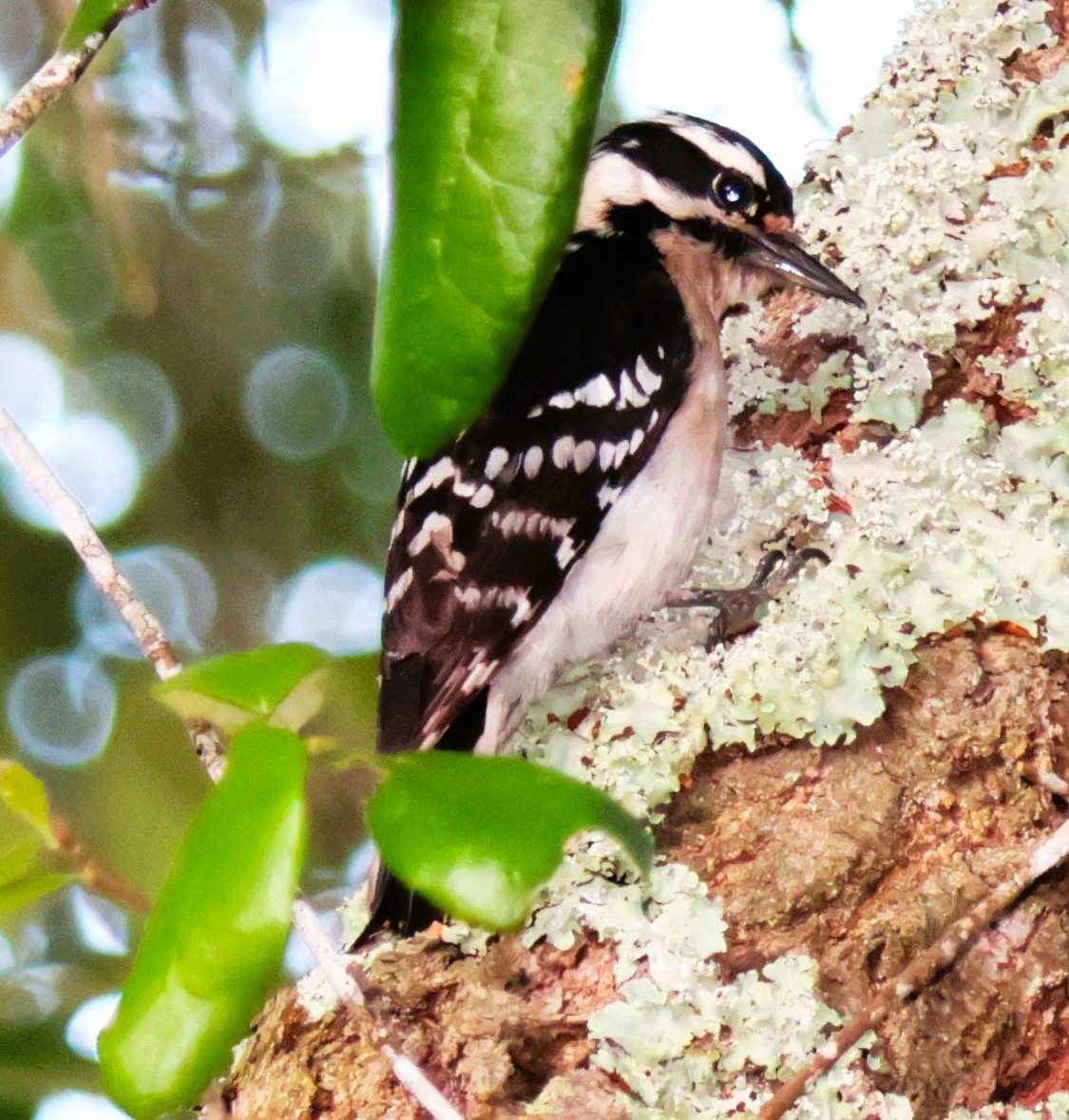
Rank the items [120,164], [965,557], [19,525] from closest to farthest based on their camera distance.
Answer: [965,557]
[120,164]
[19,525]

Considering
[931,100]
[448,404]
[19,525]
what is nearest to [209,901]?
[448,404]

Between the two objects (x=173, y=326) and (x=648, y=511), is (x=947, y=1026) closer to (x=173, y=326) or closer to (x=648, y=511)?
(x=648, y=511)

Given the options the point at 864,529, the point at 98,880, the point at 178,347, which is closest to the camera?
the point at 98,880

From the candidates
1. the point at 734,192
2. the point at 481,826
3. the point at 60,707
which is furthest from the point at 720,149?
the point at 60,707

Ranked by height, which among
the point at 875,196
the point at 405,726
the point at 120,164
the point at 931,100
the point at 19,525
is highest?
the point at 120,164

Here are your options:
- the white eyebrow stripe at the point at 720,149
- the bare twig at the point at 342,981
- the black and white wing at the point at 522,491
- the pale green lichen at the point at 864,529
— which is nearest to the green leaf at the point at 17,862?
the bare twig at the point at 342,981

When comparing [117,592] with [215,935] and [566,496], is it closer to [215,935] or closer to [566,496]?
[215,935]
